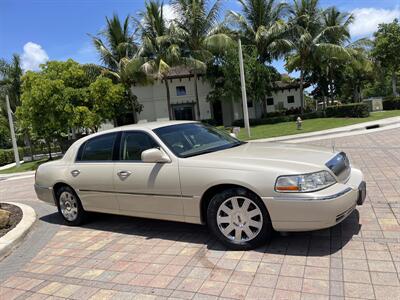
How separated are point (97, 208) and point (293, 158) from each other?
3.10 meters

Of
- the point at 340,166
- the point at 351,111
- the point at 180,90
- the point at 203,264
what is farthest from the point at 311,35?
the point at 203,264

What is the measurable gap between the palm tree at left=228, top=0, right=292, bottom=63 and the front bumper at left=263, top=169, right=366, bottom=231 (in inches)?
1139

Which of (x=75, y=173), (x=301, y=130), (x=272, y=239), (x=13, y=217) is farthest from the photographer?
(x=301, y=130)

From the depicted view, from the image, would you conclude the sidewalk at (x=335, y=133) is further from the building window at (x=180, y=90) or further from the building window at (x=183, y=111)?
the building window at (x=180, y=90)

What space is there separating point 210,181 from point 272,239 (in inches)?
42.0

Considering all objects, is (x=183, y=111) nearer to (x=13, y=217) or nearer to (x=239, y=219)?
(x=13, y=217)

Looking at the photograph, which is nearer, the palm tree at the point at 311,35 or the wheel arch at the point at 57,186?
the wheel arch at the point at 57,186

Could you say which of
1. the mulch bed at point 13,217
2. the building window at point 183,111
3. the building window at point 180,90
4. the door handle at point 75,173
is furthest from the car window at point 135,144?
the building window at point 180,90

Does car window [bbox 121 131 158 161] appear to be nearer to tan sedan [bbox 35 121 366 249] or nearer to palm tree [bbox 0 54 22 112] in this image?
tan sedan [bbox 35 121 366 249]

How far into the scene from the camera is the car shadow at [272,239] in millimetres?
4199

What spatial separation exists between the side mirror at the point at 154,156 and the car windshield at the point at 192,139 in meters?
0.16

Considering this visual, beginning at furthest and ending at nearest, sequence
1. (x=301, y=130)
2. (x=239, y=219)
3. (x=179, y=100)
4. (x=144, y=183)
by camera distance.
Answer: (x=179, y=100), (x=301, y=130), (x=144, y=183), (x=239, y=219)

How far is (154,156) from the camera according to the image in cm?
472

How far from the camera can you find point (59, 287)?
3.94 meters
